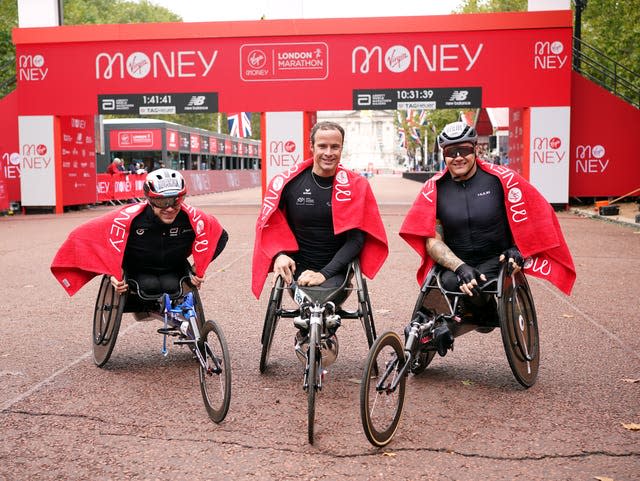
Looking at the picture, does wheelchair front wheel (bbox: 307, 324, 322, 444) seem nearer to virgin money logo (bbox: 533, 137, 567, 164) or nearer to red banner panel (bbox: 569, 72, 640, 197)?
virgin money logo (bbox: 533, 137, 567, 164)

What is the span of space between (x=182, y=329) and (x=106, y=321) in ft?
3.20

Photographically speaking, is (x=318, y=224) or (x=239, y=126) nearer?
(x=318, y=224)

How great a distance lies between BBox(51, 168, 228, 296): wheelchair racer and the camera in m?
6.00

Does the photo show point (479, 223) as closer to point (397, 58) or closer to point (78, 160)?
point (397, 58)

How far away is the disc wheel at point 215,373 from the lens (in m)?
4.82

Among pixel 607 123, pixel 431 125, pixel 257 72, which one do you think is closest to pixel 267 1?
pixel 257 72

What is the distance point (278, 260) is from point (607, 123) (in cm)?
2302

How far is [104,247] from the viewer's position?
6047 mm

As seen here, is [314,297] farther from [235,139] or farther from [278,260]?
[235,139]

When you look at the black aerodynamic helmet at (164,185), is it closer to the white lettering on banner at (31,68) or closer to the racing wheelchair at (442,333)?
the racing wheelchair at (442,333)

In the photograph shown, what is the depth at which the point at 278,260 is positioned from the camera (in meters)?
5.50

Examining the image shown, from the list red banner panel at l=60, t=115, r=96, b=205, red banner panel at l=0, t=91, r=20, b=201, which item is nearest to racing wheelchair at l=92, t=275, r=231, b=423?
red banner panel at l=60, t=115, r=96, b=205

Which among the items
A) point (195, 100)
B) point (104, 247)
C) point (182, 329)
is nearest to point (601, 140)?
point (195, 100)

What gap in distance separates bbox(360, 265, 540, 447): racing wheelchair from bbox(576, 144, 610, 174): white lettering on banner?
2181cm
